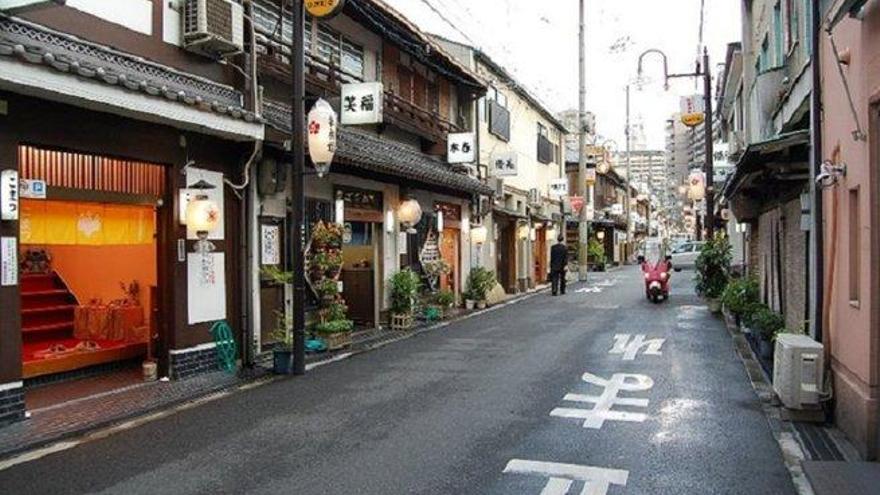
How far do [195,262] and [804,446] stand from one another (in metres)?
9.32

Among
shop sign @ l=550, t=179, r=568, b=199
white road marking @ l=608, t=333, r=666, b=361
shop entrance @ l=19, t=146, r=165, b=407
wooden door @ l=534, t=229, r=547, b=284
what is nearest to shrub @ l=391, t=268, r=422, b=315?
white road marking @ l=608, t=333, r=666, b=361

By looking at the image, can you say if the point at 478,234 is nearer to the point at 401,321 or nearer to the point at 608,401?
the point at 401,321

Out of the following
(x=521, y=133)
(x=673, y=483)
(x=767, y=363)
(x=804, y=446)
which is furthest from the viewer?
(x=521, y=133)

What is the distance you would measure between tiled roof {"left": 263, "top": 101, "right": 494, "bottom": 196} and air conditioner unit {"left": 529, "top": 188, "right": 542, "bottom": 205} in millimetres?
9256

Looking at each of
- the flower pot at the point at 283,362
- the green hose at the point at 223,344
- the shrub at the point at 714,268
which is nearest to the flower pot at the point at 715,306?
the shrub at the point at 714,268

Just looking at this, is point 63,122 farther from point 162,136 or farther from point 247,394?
point 247,394

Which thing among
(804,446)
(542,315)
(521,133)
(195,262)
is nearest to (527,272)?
(521,133)

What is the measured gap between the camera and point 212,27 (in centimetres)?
1164

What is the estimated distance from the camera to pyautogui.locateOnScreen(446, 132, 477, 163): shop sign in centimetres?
2308

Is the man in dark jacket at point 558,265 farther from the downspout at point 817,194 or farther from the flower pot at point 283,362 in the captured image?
the downspout at point 817,194

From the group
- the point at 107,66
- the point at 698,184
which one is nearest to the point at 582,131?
the point at 698,184

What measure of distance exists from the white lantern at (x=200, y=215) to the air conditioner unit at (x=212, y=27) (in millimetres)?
2591

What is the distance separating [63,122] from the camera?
945cm

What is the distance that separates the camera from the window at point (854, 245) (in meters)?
7.93
